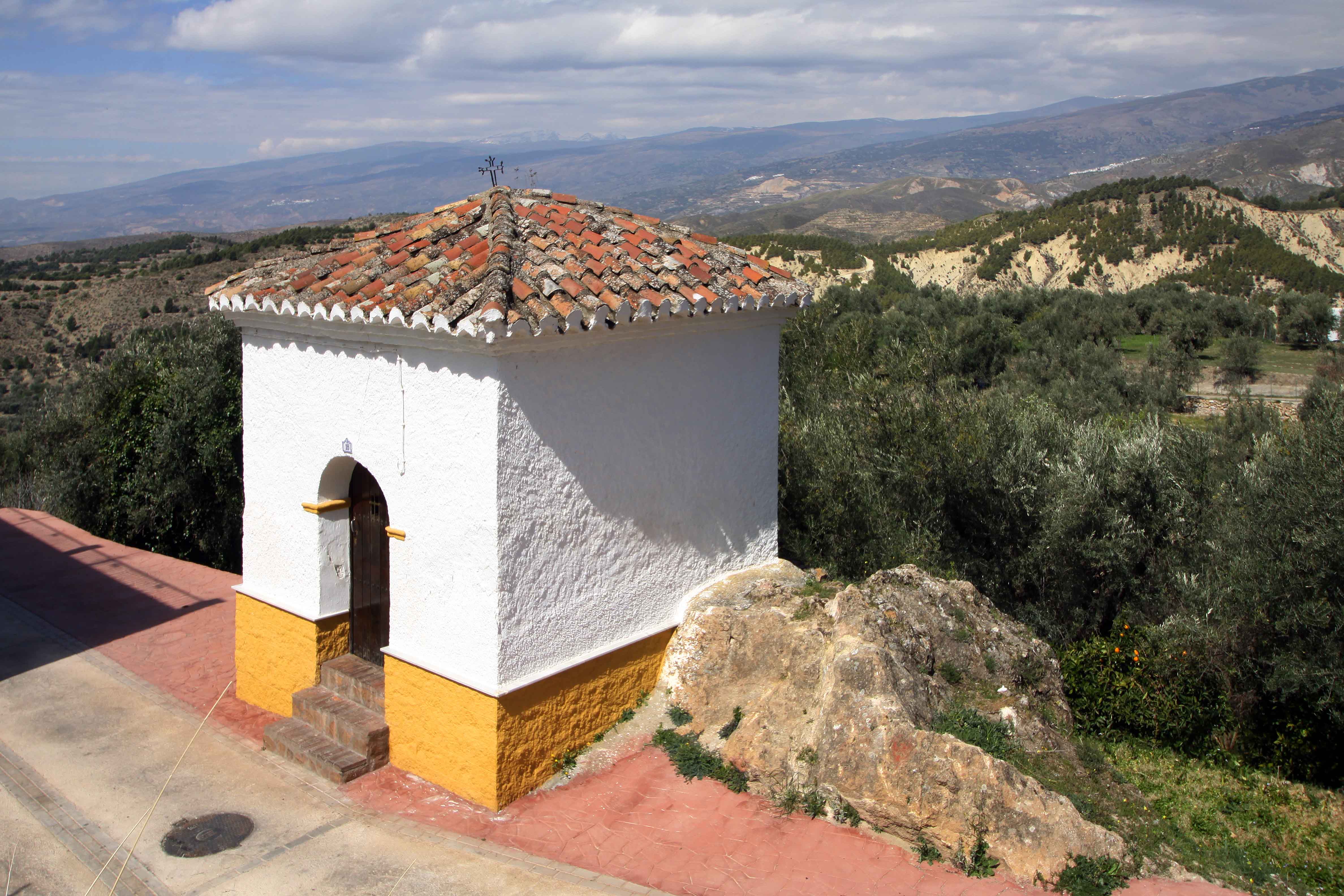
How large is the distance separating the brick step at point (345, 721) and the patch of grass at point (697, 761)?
1936 millimetres

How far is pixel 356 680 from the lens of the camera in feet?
22.4

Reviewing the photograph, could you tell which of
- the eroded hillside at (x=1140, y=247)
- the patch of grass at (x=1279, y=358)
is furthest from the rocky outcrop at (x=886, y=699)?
the eroded hillside at (x=1140, y=247)

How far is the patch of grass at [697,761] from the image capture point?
600 cm

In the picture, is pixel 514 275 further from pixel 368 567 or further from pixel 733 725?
pixel 733 725

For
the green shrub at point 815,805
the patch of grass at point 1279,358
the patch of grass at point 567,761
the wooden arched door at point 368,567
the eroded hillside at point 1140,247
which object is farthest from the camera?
the eroded hillside at point 1140,247

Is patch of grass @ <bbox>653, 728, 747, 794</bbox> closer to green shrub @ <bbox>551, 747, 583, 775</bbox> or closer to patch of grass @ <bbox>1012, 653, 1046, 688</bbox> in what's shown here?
green shrub @ <bbox>551, 747, 583, 775</bbox>

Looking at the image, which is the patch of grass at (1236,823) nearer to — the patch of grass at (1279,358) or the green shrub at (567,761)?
the green shrub at (567,761)

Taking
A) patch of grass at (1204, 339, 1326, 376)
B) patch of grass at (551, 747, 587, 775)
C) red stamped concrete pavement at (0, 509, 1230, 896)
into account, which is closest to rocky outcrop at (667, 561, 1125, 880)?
red stamped concrete pavement at (0, 509, 1230, 896)

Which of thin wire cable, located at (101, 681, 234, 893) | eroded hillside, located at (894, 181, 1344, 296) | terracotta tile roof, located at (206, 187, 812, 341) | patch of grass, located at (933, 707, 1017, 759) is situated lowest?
thin wire cable, located at (101, 681, 234, 893)

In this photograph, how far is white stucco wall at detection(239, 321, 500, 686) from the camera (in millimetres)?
5734

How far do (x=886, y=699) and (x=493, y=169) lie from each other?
17.8 feet

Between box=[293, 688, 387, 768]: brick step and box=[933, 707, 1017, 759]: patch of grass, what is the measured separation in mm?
3800

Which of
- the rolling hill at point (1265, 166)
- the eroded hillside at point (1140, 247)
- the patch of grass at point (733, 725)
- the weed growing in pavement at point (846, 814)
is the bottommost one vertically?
the weed growing in pavement at point (846, 814)

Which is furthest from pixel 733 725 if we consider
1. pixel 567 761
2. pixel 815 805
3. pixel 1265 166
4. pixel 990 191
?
pixel 1265 166
